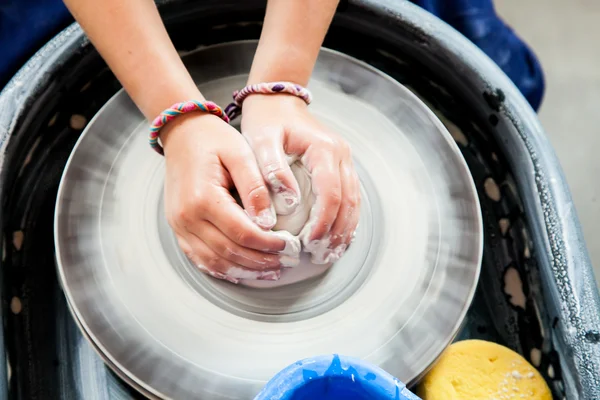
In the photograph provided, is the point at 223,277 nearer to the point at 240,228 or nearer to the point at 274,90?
the point at 240,228

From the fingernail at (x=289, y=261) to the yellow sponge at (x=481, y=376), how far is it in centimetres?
36

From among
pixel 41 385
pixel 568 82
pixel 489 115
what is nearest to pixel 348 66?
pixel 489 115

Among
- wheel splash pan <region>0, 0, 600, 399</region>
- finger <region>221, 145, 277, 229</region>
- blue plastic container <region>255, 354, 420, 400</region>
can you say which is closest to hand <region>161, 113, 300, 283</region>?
finger <region>221, 145, 277, 229</region>

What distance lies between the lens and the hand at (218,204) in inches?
35.2

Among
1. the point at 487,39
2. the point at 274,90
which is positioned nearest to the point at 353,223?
the point at 274,90

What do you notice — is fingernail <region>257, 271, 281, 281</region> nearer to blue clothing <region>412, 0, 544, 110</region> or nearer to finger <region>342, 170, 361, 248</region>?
finger <region>342, 170, 361, 248</region>

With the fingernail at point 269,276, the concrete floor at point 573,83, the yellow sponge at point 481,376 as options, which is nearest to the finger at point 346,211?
the fingernail at point 269,276

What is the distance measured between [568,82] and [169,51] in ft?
5.65

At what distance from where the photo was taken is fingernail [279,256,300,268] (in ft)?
3.10

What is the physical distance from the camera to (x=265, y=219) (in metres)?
0.90

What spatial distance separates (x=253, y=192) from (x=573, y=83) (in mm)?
1773

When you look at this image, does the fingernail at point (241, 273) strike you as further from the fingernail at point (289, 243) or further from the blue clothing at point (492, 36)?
the blue clothing at point (492, 36)

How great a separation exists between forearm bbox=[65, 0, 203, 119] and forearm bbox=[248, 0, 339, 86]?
0.49 feet

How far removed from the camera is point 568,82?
221 cm
